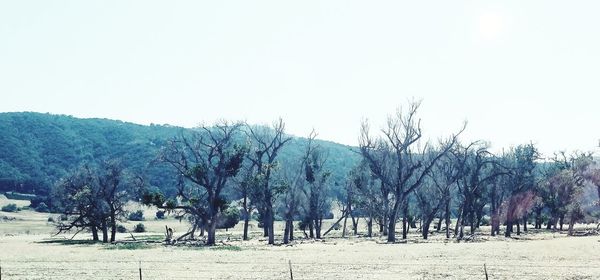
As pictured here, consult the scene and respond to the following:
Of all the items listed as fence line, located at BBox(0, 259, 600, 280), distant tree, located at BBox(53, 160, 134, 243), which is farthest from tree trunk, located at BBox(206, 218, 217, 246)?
fence line, located at BBox(0, 259, 600, 280)

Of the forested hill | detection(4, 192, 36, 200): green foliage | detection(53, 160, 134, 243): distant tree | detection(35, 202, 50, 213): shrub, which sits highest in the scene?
the forested hill

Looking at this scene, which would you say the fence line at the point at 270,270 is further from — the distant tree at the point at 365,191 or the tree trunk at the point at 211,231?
the distant tree at the point at 365,191

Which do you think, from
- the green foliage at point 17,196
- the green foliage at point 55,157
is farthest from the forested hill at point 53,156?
the green foliage at point 17,196

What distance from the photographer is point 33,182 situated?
14738cm

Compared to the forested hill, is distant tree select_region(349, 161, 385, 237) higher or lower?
lower

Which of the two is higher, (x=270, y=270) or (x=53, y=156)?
(x=53, y=156)

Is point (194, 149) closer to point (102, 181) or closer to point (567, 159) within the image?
point (102, 181)

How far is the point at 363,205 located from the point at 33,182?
115 metres

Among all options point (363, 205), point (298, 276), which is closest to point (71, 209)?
point (363, 205)

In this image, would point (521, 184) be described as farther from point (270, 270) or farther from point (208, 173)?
point (270, 270)

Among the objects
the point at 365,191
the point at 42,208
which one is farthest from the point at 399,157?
the point at 42,208

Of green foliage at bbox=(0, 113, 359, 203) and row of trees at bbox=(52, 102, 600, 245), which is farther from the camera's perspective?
green foliage at bbox=(0, 113, 359, 203)

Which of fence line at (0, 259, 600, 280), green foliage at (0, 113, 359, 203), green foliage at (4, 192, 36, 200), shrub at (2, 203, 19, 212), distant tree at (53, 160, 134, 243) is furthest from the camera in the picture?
green foliage at (0, 113, 359, 203)

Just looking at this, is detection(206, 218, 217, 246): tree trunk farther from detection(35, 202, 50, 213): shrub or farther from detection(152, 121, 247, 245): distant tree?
detection(35, 202, 50, 213): shrub
